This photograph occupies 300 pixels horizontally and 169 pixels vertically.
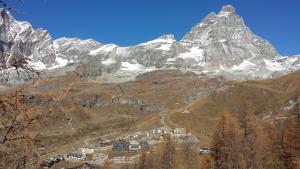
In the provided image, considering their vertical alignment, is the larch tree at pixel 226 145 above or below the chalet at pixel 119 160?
above

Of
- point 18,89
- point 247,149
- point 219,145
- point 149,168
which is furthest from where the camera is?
point 149,168

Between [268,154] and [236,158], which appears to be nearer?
[236,158]

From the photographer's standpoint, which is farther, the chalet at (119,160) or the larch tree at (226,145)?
the chalet at (119,160)

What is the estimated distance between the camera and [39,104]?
697 centimetres

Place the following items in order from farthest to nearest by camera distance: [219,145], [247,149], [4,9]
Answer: [219,145], [247,149], [4,9]

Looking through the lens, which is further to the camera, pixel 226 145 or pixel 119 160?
Result: pixel 119 160

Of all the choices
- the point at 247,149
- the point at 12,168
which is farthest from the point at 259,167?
the point at 12,168

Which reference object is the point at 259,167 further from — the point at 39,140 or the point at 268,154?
the point at 39,140

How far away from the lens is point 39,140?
6.87 metres

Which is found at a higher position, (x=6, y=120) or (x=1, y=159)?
(x=6, y=120)

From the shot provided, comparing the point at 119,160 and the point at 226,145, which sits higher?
the point at 226,145

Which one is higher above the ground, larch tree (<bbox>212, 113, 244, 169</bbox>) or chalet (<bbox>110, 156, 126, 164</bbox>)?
larch tree (<bbox>212, 113, 244, 169</bbox>)

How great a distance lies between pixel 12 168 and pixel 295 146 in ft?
270

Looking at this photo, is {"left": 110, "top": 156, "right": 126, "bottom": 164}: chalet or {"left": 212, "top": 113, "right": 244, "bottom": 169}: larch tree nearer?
{"left": 212, "top": 113, "right": 244, "bottom": 169}: larch tree
